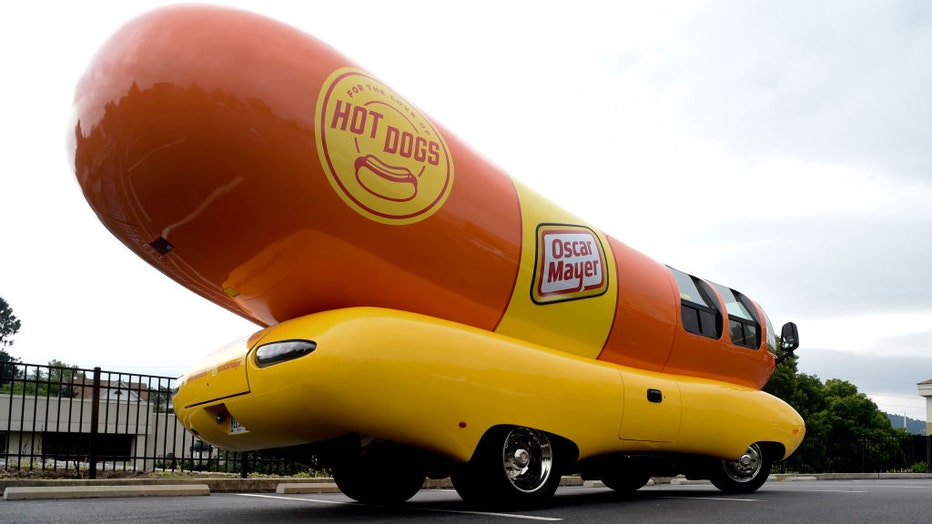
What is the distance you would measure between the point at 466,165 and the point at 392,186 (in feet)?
2.72

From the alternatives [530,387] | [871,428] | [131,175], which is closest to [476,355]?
[530,387]

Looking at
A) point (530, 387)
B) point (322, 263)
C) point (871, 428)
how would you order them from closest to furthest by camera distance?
point (322, 263)
point (530, 387)
point (871, 428)

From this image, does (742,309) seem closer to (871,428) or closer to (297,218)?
(297,218)

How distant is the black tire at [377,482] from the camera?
6.14 meters

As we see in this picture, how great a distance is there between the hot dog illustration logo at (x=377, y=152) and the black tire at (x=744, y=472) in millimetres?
4799

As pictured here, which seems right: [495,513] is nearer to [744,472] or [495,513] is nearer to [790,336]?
[744,472]

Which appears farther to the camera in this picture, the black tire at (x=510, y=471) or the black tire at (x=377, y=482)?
the black tire at (x=377, y=482)

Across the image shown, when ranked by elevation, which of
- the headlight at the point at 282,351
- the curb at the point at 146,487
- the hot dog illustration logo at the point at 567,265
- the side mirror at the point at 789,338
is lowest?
the curb at the point at 146,487

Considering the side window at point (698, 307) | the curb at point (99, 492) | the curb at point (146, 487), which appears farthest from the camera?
the side window at point (698, 307)

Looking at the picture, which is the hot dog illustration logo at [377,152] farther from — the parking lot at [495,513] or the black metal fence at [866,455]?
the black metal fence at [866,455]

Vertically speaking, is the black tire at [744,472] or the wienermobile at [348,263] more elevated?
the wienermobile at [348,263]

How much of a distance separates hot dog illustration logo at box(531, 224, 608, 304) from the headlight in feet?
6.55

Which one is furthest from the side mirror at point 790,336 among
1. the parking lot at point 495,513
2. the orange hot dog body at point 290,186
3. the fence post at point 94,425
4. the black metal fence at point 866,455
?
the black metal fence at point 866,455

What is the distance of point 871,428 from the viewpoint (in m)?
39.5
